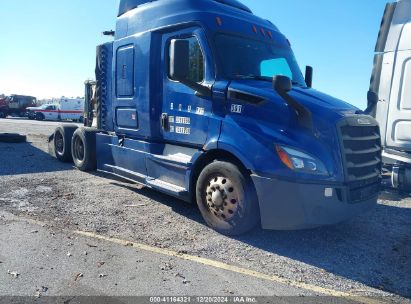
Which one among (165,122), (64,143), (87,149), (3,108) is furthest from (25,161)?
(3,108)

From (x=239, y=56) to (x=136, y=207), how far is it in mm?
2986

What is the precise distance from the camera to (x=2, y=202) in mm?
6137

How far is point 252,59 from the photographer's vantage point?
5422 mm

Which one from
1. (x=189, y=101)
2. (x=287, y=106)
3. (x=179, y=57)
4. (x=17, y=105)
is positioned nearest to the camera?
(x=287, y=106)

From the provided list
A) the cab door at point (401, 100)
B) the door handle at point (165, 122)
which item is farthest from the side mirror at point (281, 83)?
the cab door at point (401, 100)

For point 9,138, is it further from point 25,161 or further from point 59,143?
point 59,143


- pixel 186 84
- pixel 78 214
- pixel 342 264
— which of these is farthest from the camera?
pixel 78 214

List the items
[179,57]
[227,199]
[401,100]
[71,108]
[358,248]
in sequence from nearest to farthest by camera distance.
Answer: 1. [358,248]
2. [227,199]
3. [179,57]
4. [401,100]
5. [71,108]

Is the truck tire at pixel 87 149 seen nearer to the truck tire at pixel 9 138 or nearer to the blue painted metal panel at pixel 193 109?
the blue painted metal panel at pixel 193 109

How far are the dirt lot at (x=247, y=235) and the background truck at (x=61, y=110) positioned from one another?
30846 millimetres

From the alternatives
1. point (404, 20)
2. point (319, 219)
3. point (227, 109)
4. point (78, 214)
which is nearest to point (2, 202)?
point (78, 214)

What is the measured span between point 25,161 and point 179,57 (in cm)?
732

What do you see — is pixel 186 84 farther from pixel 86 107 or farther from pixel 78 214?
pixel 86 107

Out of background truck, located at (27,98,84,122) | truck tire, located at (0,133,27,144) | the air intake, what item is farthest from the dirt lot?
background truck, located at (27,98,84,122)
